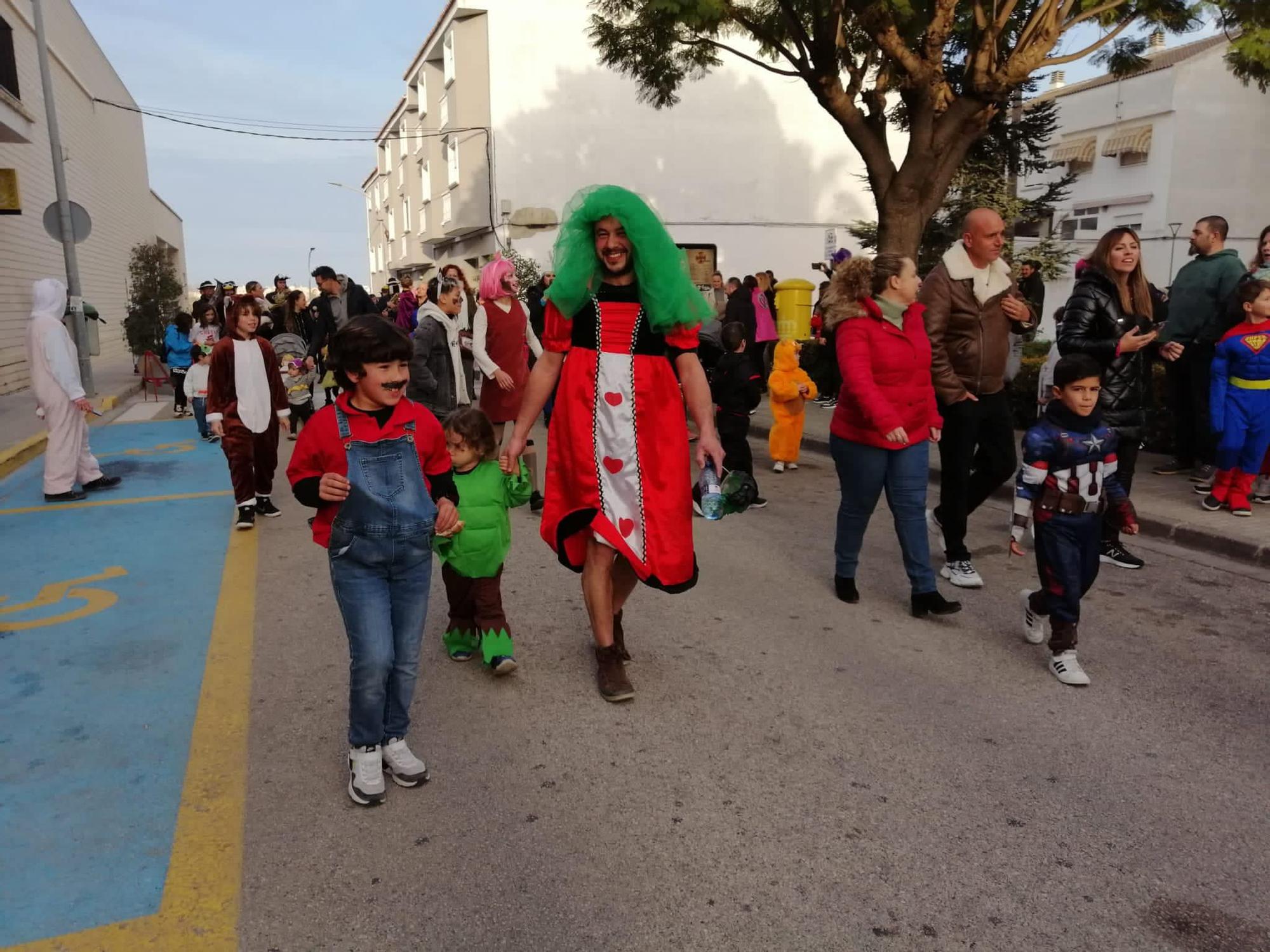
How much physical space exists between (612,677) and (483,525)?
865 millimetres

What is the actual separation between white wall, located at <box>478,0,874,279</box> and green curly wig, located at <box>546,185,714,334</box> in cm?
2468

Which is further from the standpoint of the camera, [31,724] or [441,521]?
[31,724]

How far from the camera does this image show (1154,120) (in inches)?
1353

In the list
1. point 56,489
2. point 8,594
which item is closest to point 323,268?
point 56,489

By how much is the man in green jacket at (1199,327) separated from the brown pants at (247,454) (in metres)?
7.15

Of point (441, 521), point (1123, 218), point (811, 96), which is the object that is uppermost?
point (811, 96)

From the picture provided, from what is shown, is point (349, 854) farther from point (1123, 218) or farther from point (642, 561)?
point (1123, 218)

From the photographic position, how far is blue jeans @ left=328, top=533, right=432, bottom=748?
309 cm

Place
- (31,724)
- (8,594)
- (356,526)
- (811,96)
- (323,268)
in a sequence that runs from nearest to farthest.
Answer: (356,526) < (31,724) < (8,594) < (323,268) < (811,96)

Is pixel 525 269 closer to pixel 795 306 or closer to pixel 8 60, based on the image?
pixel 795 306

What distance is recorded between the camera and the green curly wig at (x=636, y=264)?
12.3 feet

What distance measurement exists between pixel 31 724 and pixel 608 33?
13237mm

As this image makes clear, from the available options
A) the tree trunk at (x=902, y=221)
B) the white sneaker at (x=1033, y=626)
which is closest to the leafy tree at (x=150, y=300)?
the tree trunk at (x=902, y=221)

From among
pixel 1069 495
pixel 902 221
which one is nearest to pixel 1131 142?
pixel 902 221
